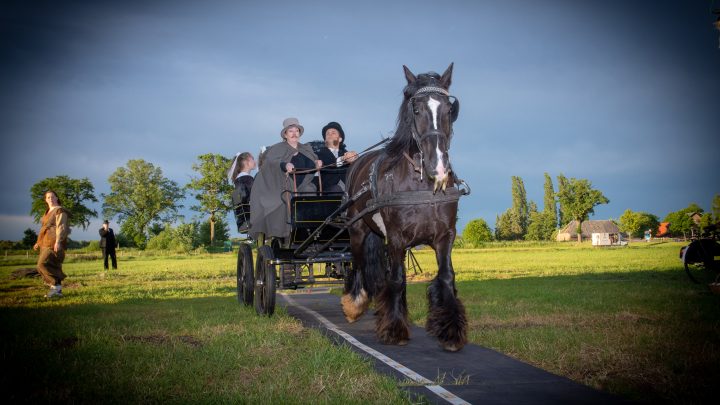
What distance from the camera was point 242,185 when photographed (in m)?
10.5

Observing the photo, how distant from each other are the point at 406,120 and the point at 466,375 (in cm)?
290

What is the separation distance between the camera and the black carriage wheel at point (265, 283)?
8797 mm

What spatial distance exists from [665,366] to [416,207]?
2.84 m

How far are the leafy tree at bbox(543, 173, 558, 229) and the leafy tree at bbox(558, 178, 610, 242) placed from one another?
4.23 m

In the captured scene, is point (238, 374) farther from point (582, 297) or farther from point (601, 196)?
point (601, 196)

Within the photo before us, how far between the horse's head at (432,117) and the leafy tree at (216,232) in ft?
203

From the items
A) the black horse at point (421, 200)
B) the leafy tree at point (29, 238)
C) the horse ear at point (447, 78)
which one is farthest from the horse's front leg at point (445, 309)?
the leafy tree at point (29, 238)

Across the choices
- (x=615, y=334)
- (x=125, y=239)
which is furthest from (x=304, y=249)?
(x=125, y=239)

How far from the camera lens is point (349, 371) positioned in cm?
498

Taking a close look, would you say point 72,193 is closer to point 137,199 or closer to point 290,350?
point 137,199

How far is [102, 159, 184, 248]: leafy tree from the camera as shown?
83.1 meters

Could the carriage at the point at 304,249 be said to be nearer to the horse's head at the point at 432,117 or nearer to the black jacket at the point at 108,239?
the horse's head at the point at 432,117

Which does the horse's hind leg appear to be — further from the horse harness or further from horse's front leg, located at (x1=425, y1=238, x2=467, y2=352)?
horse's front leg, located at (x1=425, y1=238, x2=467, y2=352)

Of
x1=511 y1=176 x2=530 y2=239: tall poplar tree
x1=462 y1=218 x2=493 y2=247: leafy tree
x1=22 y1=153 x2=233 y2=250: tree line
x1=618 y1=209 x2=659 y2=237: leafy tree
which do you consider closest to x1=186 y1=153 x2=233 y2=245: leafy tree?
x1=22 y1=153 x2=233 y2=250: tree line
